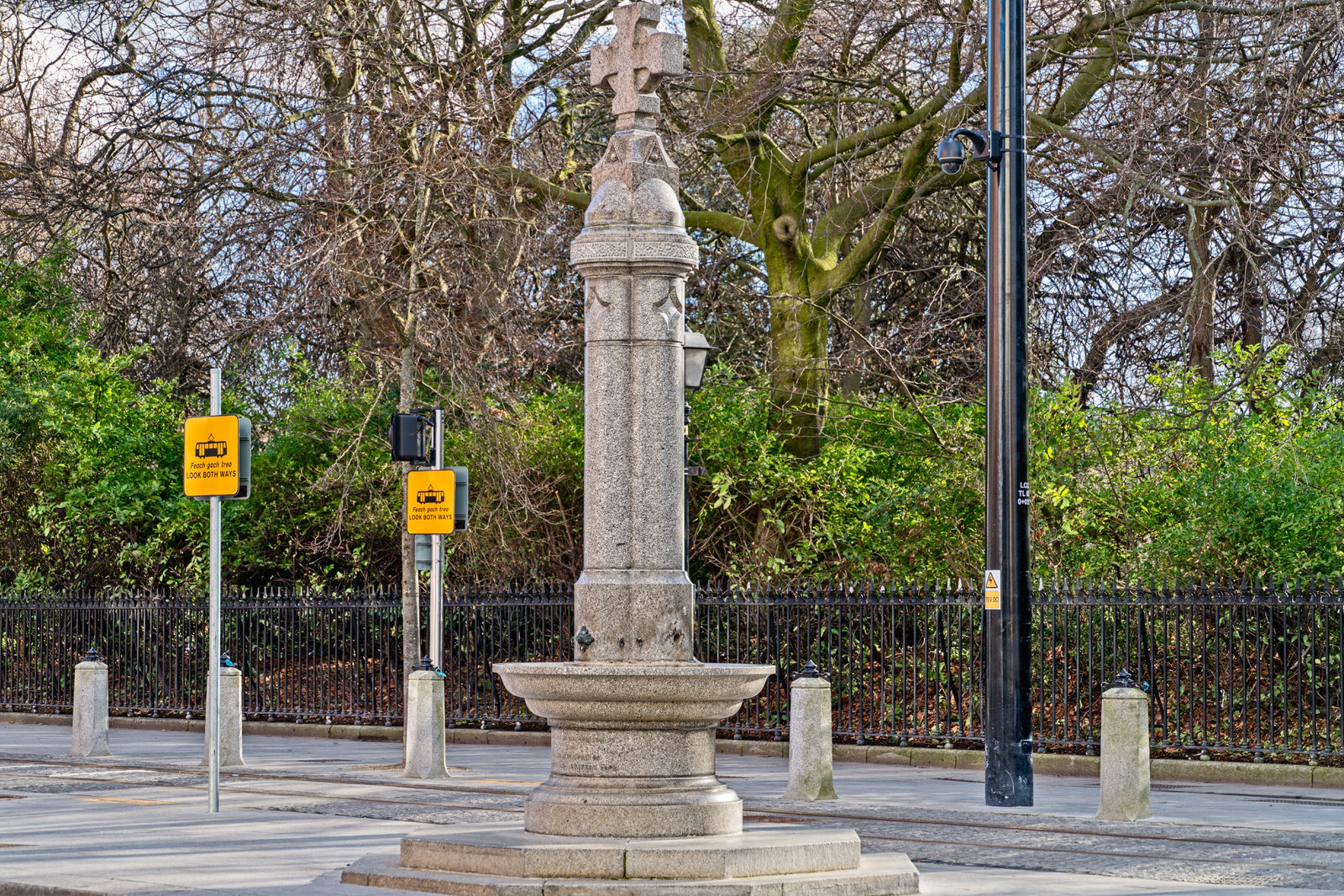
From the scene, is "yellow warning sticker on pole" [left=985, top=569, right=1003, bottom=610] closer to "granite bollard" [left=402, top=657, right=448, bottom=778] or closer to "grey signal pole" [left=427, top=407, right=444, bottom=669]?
"granite bollard" [left=402, top=657, right=448, bottom=778]

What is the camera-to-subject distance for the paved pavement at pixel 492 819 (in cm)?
878

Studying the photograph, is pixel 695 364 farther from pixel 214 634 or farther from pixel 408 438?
pixel 214 634

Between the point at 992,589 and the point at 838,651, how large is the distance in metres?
5.02

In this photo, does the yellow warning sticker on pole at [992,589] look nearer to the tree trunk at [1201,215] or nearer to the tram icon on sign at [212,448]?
the tree trunk at [1201,215]

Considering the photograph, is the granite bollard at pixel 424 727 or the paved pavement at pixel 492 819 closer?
the paved pavement at pixel 492 819

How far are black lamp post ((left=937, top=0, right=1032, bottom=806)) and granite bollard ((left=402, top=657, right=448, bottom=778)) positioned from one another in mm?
4911

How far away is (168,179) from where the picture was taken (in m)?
20.9

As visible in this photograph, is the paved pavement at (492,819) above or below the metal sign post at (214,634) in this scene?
below

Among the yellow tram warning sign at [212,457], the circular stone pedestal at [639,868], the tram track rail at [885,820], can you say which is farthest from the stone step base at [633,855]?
the yellow tram warning sign at [212,457]

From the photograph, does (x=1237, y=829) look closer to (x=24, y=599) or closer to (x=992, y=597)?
(x=992, y=597)

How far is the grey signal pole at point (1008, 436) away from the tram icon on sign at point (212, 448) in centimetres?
552

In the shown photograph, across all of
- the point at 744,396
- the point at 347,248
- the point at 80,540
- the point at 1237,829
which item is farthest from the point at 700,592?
the point at 80,540

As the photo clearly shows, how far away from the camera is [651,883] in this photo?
7863 mm

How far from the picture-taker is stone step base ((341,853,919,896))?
25.6ft
